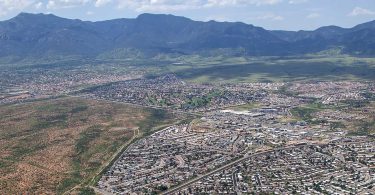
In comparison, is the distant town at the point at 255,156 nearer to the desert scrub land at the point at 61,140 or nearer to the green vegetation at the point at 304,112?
the green vegetation at the point at 304,112

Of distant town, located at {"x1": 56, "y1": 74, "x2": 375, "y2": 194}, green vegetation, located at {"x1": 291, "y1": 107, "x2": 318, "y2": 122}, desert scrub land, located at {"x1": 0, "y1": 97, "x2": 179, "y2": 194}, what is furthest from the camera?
green vegetation, located at {"x1": 291, "y1": 107, "x2": 318, "y2": 122}

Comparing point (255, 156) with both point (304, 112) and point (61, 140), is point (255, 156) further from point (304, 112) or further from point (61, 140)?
point (304, 112)

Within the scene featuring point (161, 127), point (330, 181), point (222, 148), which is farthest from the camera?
point (161, 127)

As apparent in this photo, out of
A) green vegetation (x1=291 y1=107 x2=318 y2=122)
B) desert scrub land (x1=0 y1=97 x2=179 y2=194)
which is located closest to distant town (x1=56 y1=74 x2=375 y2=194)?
green vegetation (x1=291 y1=107 x2=318 y2=122)

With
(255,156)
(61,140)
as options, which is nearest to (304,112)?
(255,156)

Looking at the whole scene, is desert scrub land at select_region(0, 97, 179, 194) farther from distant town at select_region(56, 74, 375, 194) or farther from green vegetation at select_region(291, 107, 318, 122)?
green vegetation at select_region(291, 107, 318, 122)

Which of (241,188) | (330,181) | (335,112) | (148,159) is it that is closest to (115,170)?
(148,159)

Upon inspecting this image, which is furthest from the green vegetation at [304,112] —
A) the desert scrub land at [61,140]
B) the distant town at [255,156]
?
the desert scrub land at [61,140]

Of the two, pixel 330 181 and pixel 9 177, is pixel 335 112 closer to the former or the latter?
pixel 330 181

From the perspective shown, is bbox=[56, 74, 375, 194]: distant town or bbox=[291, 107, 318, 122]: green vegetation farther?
bbox=[291, 107, 318, 122]: green vegetation
